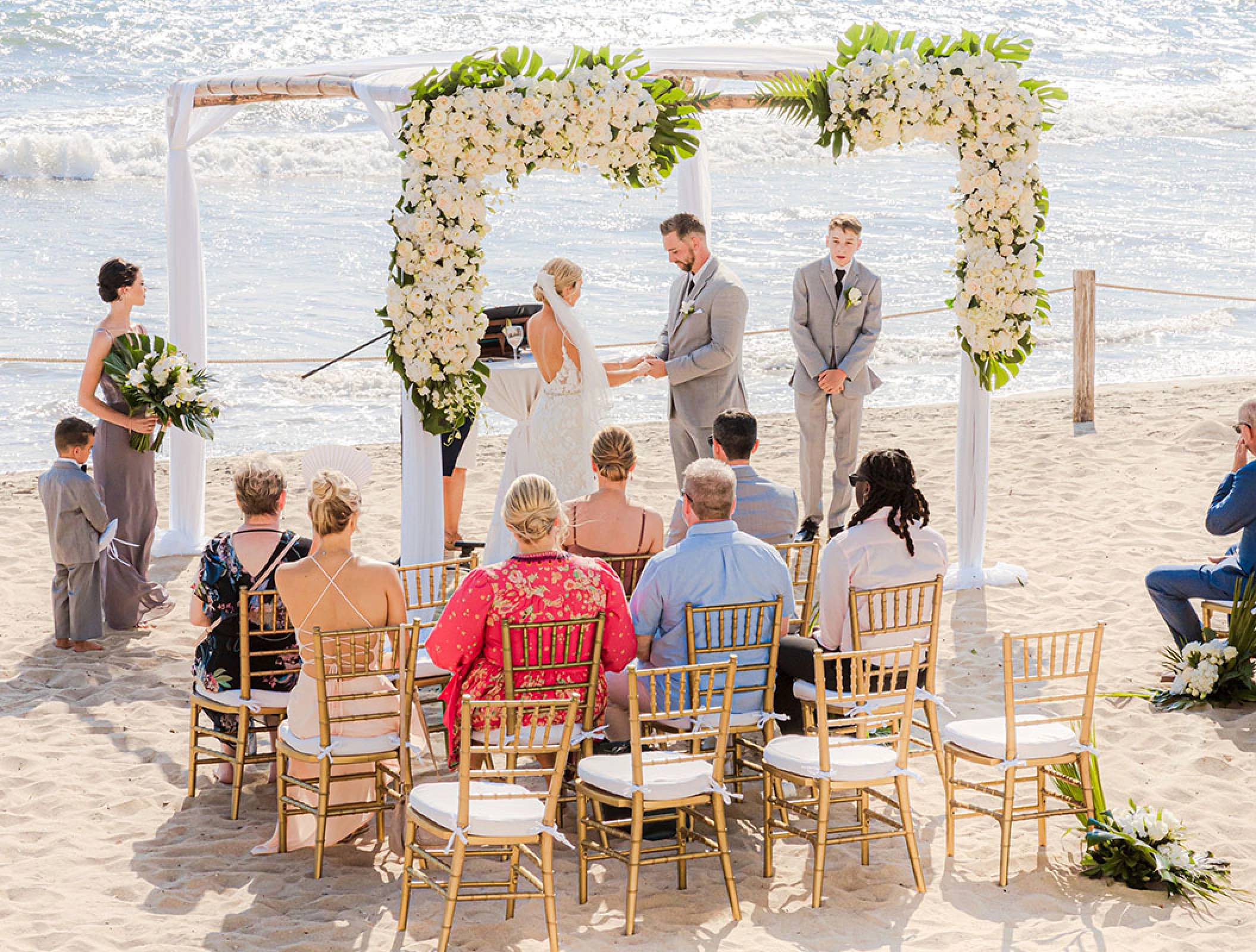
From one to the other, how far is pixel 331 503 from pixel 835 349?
14.6ft

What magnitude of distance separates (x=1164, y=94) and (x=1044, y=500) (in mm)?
33634

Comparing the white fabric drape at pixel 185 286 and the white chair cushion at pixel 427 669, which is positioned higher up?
the white fabric drape at pixel 185 286

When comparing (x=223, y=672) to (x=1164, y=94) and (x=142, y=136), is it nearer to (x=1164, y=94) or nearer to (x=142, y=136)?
(x=142, y=136)

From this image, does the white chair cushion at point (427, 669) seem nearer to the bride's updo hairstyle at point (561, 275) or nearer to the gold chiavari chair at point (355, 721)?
the gold chiavari chair at point (355, 721)

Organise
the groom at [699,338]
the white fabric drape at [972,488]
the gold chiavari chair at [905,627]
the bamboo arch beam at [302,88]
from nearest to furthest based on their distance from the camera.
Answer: the gold chiavari chair at [905,627] < the bamboo arch beam at [302,88] < the white fabric drape at [972,488] < the groom at [699,338]

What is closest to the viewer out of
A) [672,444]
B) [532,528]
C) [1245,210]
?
[532,528]

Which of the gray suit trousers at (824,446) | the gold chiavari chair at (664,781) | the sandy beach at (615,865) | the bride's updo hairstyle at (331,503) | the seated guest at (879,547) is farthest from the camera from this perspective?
the gray suit trousers at (824,446)

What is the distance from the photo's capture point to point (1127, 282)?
66.8 feet

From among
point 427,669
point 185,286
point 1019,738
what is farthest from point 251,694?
point 185,286

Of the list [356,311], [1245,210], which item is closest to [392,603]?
[356,311]

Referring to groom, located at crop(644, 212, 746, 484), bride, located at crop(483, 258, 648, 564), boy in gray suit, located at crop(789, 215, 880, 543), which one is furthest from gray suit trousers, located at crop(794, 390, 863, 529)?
bride, located at crop(483, 258, 648, 564)

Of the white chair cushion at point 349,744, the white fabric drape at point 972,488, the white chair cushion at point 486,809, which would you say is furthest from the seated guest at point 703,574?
the white fabric drape at point 972,488

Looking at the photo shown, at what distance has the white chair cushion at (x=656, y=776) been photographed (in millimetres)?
4559

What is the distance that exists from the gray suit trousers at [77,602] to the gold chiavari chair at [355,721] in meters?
2.65
